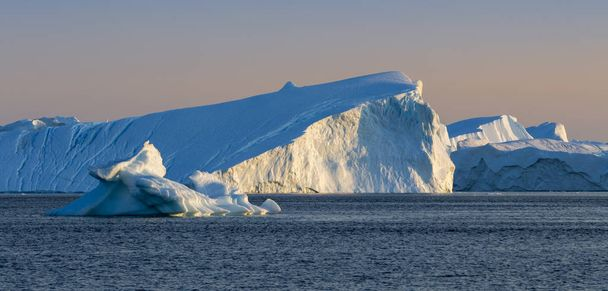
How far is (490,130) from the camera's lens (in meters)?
154

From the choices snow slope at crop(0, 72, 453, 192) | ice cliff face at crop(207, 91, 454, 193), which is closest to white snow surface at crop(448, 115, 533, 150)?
snow slope at crop(0, 72, 453, 192)

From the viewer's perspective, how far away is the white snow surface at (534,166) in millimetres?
105875

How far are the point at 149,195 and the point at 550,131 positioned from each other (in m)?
128

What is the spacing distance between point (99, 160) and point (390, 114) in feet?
87.6

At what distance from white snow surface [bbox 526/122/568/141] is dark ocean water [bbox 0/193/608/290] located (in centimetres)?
11618

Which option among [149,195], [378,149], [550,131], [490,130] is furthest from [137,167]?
[550,131]

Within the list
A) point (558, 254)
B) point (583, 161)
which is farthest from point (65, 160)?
point (558, 254)

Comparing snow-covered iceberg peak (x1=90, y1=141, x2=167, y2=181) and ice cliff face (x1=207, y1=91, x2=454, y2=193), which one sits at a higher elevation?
ice cliff face (x1=207, y1=91, x2=454, y2=193)

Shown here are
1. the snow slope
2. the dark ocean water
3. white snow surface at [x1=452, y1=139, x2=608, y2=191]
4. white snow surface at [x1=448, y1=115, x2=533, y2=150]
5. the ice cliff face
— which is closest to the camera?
the dark ocean water

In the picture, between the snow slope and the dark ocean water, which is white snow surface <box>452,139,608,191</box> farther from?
the dark ocean water

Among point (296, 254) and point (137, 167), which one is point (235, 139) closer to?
point (137, 167)

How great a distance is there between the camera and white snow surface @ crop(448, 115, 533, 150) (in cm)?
15075

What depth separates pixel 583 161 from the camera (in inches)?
4186

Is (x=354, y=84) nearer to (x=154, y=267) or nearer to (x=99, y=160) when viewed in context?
(x=99, y=160)
